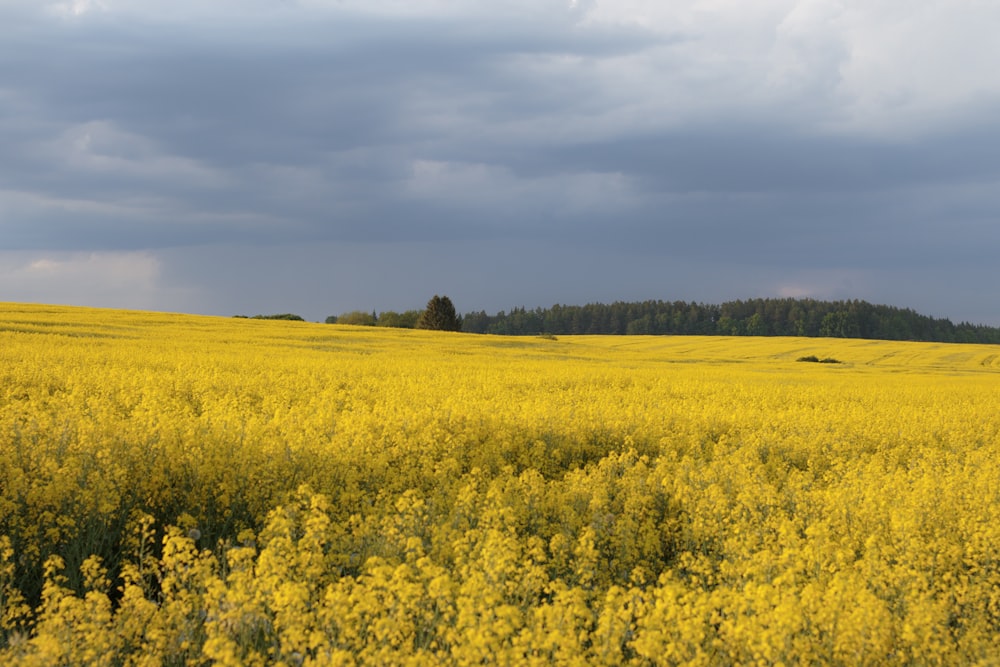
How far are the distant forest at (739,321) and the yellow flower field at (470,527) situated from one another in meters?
95.4

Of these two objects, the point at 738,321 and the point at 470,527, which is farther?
the point at 738,321

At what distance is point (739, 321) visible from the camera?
11425cm

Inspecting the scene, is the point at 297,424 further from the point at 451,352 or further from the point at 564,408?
the point at 451,352

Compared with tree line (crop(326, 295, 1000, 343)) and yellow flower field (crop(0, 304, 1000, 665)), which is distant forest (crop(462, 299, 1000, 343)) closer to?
tree line (crop(326, 295, 1000, 343))

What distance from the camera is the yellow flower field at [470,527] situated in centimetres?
418

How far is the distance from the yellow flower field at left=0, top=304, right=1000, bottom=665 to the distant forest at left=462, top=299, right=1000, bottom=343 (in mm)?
95444

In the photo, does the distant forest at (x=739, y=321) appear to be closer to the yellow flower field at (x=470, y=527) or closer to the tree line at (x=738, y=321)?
the tree line at (x=738, y=321)

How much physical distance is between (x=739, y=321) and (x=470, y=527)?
4498 inches

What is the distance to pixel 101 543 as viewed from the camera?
6258 millimetres

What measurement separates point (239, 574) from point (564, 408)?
8.71 m

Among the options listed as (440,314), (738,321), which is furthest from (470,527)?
(738,321)

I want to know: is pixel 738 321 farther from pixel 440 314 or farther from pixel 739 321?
pixel 440 314

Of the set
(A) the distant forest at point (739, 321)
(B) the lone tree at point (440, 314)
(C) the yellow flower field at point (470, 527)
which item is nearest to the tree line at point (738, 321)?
(A) the distant forest at point (739, 321)

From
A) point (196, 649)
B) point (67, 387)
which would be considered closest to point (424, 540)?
point (196, 649)
